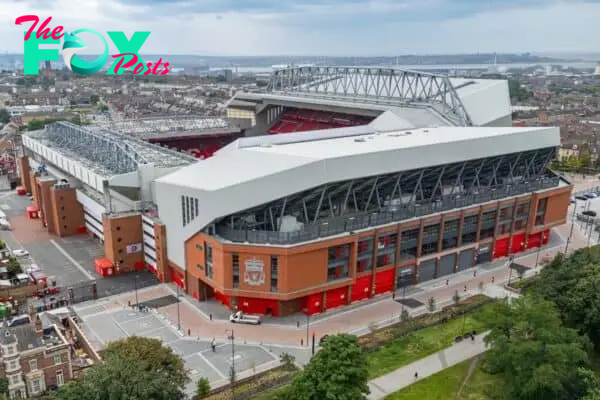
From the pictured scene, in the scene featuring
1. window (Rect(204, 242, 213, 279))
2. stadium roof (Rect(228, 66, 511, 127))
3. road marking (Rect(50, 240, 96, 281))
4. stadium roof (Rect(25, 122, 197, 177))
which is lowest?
road marking (Rect(50, 240, 96, 281))

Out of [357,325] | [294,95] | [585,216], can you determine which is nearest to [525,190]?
[585,216]

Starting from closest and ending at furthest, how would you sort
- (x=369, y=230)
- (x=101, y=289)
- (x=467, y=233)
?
(x=369, y=230) < (x=101, y=289) < (x=467, y=233)

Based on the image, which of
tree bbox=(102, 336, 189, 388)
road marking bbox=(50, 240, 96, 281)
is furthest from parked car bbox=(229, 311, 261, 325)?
road marking bbox=(50, 240, 96, 281)

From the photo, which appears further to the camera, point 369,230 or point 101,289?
point 101,289

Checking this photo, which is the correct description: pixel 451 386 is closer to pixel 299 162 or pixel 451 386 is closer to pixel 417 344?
pixel 417 344

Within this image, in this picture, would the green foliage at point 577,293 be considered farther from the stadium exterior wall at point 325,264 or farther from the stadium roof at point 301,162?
the stadium roof at point 301,162

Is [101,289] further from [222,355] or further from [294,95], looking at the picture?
Result: [294,95]

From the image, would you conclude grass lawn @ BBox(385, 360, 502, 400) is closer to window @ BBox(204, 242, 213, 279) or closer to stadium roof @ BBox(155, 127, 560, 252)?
stadium roof @ BBox(155, 127, 560, 252)
